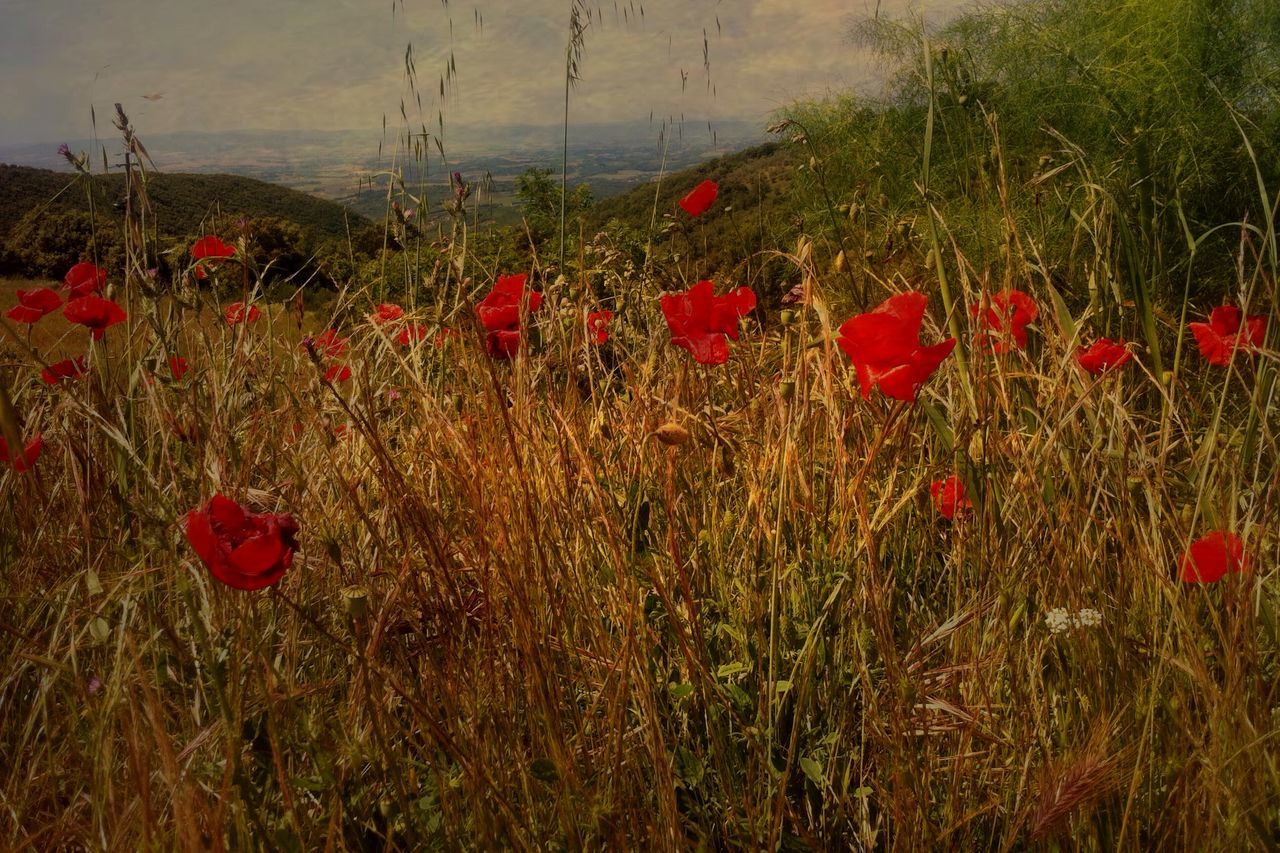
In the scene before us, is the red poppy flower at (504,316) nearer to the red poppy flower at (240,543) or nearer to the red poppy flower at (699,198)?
the red poppy flower at (699,198)

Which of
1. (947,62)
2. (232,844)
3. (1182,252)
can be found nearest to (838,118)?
(1182,252)

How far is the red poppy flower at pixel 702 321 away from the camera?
1325 millimetres

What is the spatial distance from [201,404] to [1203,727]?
1.98 m

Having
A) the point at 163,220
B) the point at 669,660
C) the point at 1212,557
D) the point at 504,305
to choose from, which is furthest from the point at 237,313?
the point at 163,220

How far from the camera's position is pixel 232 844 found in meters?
0.97

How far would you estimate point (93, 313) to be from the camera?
1843 millimetres

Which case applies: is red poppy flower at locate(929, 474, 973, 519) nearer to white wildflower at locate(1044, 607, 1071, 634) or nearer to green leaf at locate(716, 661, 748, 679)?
white wildflower at locate(1044, 607, 1071, 634)

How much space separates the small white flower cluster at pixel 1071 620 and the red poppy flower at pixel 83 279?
2065 mm

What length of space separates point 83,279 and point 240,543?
1.66m

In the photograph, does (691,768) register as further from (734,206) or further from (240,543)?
(734,206)

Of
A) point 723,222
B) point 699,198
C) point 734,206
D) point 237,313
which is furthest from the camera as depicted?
point 723,222

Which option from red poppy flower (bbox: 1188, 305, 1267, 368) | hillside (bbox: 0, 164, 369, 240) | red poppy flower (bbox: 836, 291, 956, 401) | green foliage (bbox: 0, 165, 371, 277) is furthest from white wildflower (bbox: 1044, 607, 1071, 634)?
hillside (bbox: 0, 164, 369, 240)

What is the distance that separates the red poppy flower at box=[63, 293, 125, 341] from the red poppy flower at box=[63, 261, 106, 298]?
0.05 metres

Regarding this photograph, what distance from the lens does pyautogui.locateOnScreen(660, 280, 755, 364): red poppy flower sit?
52.2 inches
